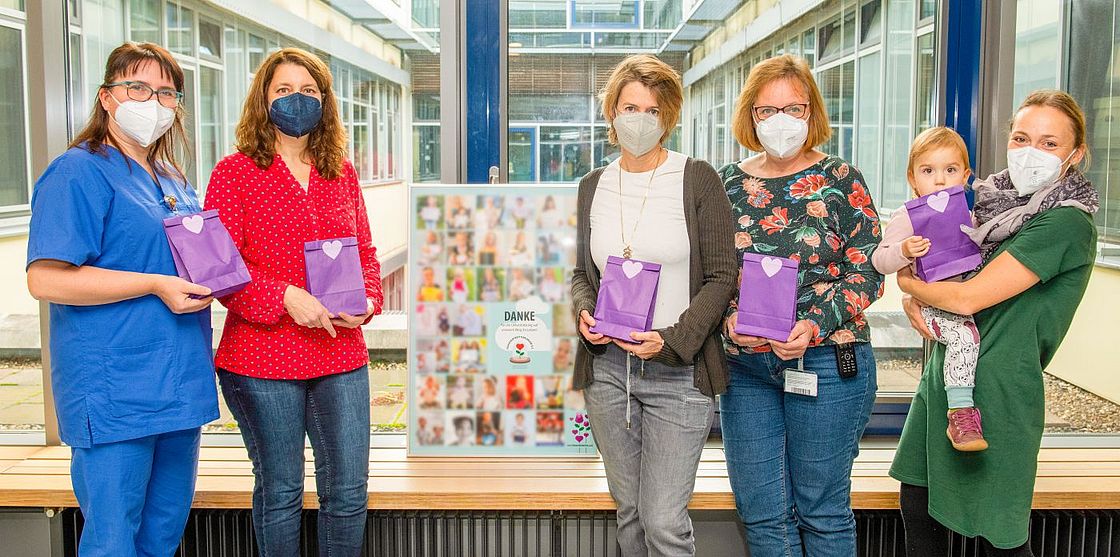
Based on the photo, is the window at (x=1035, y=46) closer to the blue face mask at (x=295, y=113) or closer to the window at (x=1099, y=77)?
the window at (x=1099, y=77)

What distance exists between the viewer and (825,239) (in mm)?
2113

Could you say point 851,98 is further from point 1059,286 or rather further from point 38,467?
point 38,467

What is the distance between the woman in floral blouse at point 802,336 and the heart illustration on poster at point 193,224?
1.35 meters

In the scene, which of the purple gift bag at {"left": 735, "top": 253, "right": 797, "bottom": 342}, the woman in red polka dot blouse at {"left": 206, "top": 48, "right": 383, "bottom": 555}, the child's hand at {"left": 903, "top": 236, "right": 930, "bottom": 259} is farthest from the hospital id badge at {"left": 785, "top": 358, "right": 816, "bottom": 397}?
the woman in red polka dot blouse at {"left": 206, "top": 48, "right": 383, "bottom": 555}

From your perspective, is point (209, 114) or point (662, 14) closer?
point (662, 14)

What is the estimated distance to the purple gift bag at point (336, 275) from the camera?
84.8 inches

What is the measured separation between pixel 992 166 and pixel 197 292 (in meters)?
2.77

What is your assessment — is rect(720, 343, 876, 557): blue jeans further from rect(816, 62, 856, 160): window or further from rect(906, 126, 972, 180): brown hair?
rect(816, 62, 856, 160): window

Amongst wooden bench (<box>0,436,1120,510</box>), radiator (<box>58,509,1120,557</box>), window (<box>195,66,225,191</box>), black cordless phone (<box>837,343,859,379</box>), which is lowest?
radiator (<box>58,509,1120,557</box>)

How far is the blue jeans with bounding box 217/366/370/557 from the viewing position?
2.16m

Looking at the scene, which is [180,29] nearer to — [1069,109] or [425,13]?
[425,13]

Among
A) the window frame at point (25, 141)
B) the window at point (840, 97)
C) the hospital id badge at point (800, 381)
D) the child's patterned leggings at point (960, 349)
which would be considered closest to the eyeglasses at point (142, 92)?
the window frame at point (25, 141)

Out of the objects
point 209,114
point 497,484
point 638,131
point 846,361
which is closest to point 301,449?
point 497,484

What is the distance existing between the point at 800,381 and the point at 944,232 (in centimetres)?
53
